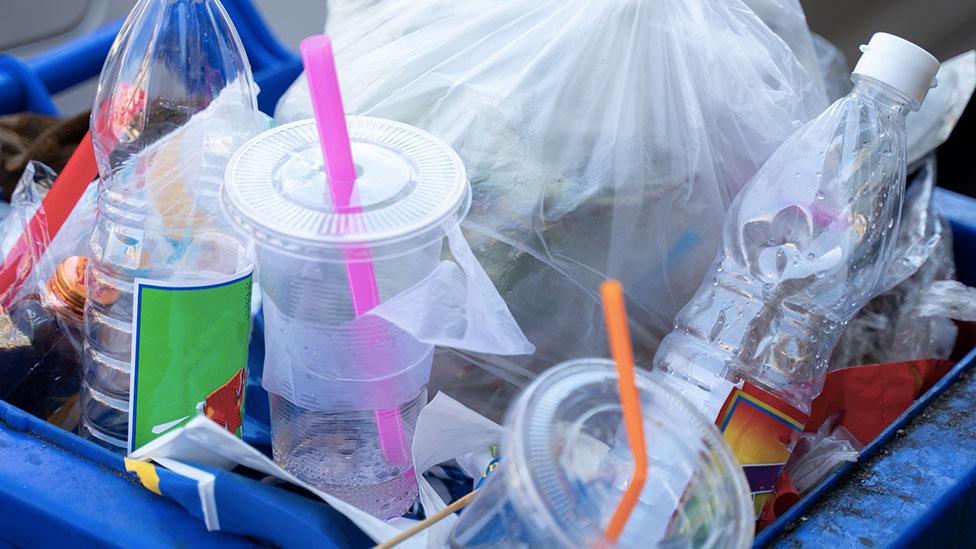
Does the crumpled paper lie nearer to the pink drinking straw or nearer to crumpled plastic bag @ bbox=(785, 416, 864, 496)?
the pink drinking straw

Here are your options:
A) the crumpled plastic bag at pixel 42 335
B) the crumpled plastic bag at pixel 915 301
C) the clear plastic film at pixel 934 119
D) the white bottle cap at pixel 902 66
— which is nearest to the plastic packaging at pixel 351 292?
the crumpled plastic bag at pixel 42 335

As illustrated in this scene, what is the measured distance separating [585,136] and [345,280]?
26cm

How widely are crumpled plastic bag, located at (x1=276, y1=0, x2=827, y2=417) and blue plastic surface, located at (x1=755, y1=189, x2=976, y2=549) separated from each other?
20cm

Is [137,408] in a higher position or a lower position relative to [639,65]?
lower

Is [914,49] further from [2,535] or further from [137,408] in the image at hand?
[2,535]

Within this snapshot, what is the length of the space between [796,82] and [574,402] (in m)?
0.51

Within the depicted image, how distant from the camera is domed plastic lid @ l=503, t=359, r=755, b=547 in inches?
18.8

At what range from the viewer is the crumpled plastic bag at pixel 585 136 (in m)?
0.79

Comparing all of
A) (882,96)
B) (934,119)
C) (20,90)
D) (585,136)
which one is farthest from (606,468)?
(20,90)

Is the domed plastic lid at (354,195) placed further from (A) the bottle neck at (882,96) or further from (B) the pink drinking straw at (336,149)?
(A) the bottle neck at (882,96)

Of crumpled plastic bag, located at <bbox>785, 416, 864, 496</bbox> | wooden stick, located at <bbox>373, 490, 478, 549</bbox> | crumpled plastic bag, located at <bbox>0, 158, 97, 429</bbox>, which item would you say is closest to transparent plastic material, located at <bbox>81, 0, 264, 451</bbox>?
crumpled plastic bag, located at <bbox>0, 158, 97, 429</bbox>

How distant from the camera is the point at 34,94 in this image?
107 centimetres

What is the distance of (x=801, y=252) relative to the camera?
0.85 m

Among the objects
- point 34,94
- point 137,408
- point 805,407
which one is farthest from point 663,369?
point 34,94
